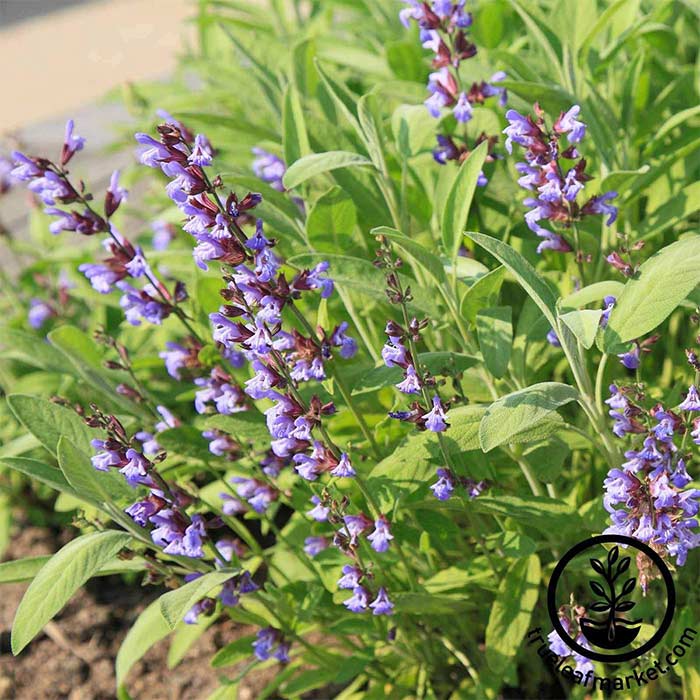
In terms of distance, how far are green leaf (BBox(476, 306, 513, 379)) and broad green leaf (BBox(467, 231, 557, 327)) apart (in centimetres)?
14

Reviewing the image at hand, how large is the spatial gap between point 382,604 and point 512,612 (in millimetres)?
303

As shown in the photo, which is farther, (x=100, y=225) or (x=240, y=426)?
(x=100, y=225)

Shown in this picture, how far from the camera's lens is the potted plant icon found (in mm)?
1757

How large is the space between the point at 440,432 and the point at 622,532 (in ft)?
1.11

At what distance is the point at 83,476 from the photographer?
1.67 metres

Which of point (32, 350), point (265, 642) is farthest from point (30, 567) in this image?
point (32, 350)

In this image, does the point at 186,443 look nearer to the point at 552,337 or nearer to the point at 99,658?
the point at 552,337

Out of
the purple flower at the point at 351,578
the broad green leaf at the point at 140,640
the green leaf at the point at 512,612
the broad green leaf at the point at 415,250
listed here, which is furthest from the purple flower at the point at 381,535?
the broad green leaf at the point at 140,640

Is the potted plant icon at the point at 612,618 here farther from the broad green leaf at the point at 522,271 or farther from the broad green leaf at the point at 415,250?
the broad green leaf at the point at 415,250

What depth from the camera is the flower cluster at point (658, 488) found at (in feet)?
4.91

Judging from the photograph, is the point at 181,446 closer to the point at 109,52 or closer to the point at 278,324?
the point at 278,324

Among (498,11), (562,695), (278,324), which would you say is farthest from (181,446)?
(498,11)

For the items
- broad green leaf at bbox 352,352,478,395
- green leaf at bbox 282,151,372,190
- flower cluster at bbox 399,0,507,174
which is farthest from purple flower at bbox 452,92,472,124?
broad green leaf at bbox 352,352,478,395

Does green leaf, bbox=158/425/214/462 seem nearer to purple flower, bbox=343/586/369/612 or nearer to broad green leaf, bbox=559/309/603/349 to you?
purple flower, bbox=343/586/369/612
